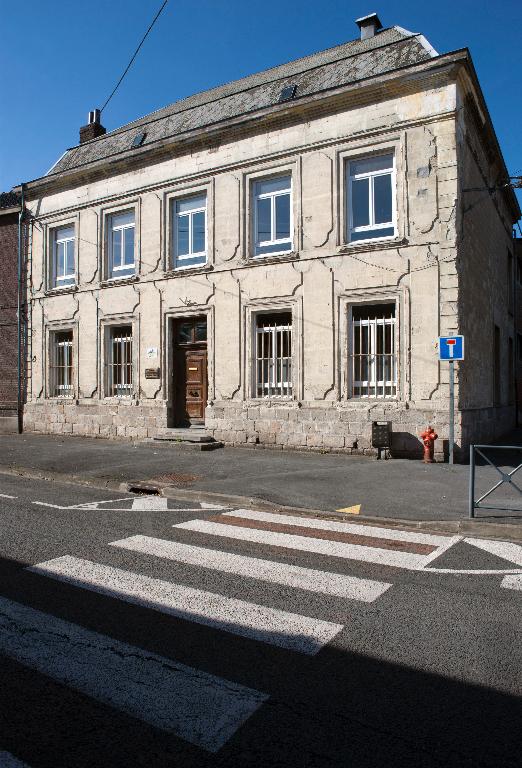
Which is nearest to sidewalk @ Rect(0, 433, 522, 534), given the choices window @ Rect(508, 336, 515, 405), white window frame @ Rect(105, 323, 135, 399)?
white window frame @ Rect(105, 323, 135, 399)

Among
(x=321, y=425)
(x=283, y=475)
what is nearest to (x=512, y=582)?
(x=283, y=475)

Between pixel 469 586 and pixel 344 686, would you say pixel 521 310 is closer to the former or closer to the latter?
pixel 469 586

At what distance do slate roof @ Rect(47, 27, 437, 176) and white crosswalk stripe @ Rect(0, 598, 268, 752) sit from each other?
43.4ft

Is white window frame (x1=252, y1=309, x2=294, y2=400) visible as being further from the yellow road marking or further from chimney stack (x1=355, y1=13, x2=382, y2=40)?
chimney stack (x1=355, y1=13, x2=382, y2=40)

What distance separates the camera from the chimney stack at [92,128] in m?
21.4

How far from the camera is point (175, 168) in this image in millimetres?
15938

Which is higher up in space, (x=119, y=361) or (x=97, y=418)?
(x=119, y=361)

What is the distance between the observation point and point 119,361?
57.2 ft

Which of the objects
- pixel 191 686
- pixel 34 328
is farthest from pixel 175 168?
pixel 191 686

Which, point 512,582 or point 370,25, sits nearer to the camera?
point 512,582

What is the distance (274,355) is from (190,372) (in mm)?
2814

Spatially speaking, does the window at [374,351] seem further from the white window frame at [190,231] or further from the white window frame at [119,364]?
the white window frame at [119,364]

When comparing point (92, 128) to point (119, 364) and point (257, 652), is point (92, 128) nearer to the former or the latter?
point (119, 364)

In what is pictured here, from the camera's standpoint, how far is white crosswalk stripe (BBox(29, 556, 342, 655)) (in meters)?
3.74
